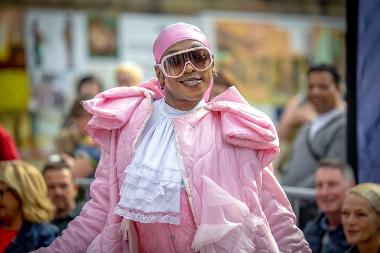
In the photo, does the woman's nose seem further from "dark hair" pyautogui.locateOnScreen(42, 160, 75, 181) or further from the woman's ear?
"dark hair" pyautogui.locateOnScreen(42, 160, 75, 181)

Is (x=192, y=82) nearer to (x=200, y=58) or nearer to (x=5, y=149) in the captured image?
(x=200, y=58)

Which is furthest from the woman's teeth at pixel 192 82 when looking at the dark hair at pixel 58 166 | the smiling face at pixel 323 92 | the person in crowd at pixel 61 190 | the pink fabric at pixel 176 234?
the smiling face at pixel 323 92

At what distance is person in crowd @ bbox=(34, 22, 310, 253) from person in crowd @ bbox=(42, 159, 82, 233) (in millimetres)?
2470

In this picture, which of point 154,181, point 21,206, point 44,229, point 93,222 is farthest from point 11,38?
point 154,181

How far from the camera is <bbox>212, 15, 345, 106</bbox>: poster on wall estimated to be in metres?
12.8

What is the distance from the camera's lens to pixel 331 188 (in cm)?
738

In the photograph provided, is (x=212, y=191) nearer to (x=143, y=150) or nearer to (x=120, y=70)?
(x=143, y=150)

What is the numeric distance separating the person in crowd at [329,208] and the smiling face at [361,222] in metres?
0.65

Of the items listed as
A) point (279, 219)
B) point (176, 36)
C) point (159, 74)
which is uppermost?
point (176, 36)

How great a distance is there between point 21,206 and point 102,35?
5.03 meters

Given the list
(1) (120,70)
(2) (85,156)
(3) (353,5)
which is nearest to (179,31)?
(3) (353,5)

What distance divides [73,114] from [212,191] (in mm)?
4553

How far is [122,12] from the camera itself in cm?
1198

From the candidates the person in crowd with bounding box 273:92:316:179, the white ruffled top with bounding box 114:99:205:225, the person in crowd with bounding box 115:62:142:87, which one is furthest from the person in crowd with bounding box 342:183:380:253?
the person in crowd with bounding box 273:92:316:179
